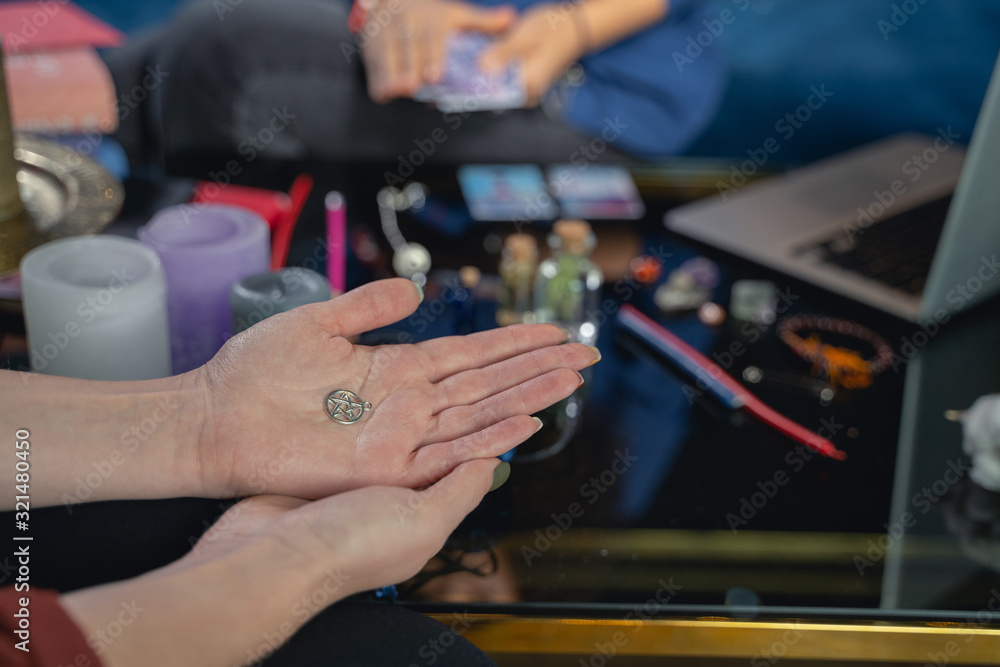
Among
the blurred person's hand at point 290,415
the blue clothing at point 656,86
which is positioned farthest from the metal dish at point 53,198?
the blue clothing at point 656,86

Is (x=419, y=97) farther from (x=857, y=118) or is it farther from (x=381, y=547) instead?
(x=381, y=547)

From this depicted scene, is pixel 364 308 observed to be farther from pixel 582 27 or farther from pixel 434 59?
pixel 582 27

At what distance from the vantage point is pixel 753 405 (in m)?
0.86

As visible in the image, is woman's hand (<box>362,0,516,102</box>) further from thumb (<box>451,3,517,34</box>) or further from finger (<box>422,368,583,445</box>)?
finger (<box>422,368,583,445</box>)

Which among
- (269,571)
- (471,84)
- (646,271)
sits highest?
(471,84)

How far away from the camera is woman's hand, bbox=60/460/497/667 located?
482 millimetres

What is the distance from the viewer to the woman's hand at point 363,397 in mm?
642

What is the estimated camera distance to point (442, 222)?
1.17 meters

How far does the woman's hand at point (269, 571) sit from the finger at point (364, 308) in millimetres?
147

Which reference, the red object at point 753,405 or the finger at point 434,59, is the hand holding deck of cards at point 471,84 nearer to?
the finger at point 434,59

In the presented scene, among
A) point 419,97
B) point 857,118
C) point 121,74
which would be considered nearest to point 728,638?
point 419,97

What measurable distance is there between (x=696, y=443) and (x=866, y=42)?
1140mm

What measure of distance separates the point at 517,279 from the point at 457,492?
1.33 feet

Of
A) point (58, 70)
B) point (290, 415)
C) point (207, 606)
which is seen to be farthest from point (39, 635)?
point (58, 70)
